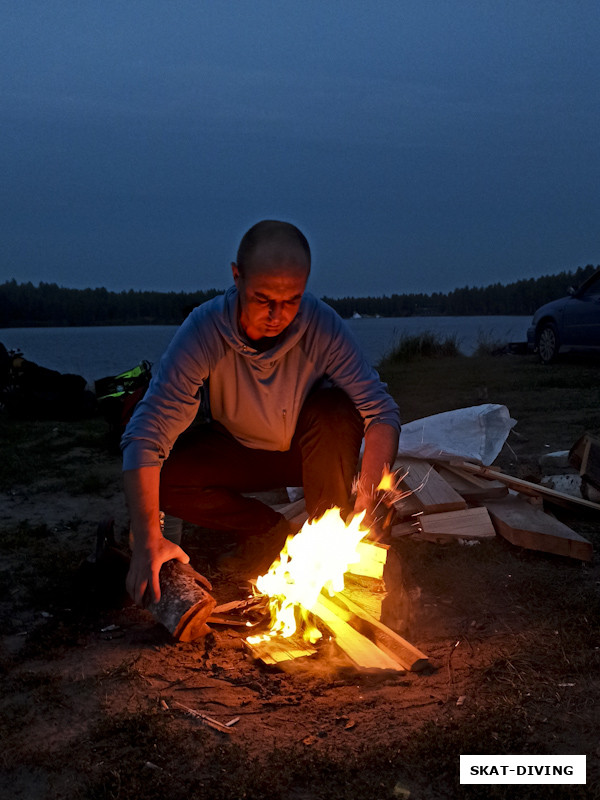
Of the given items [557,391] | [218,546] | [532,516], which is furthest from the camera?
[557,391]

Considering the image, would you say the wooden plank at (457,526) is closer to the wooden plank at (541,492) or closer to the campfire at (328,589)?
the wooden plank at (541,492)

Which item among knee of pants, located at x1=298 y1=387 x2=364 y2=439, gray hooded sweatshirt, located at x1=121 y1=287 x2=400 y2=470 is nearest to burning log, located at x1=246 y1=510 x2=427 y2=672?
knee of pants, located at x1=298 y1=387 x2=364 y2=439

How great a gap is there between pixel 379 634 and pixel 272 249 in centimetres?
154

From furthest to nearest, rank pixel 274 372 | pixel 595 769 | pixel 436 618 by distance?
pixel 274 372
pixel 436 618
pixel 595 769

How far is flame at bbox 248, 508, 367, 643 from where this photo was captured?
107 inches

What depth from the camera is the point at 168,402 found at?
2.72 metres

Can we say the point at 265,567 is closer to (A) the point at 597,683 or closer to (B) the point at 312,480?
(B) the point at 312,480

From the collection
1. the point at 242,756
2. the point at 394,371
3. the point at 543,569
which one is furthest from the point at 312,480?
the point at 394,371

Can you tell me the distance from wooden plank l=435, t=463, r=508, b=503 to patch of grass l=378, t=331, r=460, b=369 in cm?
1020

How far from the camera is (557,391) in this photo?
28.9 feet

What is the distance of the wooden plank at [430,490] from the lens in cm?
370

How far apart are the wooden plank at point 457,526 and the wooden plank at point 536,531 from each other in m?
0.07

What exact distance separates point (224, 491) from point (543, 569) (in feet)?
5.30

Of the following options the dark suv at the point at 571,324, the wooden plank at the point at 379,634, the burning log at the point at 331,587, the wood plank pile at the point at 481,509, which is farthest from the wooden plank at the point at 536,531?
the dark suv at the point at 571,324
